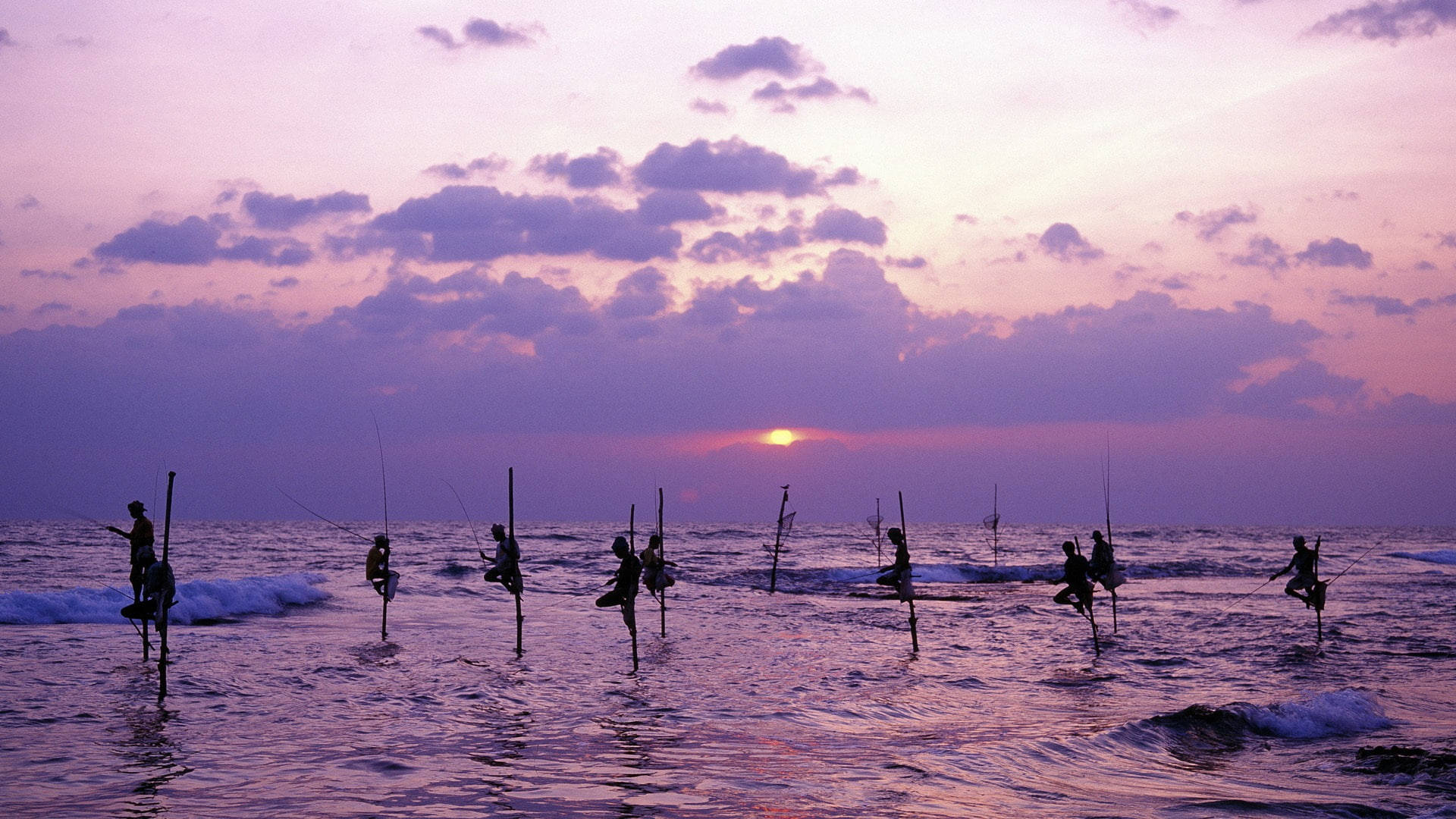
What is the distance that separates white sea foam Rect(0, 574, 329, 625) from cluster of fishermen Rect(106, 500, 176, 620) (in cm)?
1218

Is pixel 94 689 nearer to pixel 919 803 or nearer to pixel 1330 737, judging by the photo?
pixel 919 803

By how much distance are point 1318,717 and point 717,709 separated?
28.8 ft

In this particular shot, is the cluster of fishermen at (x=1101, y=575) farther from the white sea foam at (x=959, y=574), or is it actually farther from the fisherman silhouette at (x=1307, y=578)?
the white sea foam at (x=959, y=574)

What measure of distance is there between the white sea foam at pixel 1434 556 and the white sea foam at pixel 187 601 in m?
73.6

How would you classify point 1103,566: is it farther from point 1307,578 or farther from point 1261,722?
point 1261,722

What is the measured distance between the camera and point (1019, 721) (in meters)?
14.5

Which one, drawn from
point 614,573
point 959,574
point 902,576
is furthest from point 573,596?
point 959,574

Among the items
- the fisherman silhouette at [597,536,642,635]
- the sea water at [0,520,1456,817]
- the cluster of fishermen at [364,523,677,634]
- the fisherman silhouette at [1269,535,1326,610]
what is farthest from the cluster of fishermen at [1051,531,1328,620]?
the fisherman silhouette at [597,536,642,635]

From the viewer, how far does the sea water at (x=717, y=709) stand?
1023 centimetres

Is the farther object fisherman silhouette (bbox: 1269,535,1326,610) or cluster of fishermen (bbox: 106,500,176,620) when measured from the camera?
fisherman silhouette (bbox: 1269,535,1326,610)

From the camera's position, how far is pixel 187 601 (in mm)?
29531

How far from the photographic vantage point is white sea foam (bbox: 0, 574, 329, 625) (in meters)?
26.6

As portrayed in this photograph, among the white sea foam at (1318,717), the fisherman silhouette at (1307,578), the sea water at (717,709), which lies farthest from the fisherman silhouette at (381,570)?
the fisherman silhouette at (1307,578)

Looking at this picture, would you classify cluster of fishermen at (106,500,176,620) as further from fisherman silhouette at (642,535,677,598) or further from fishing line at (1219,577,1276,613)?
fishing line at (1219,577,1276,613)
